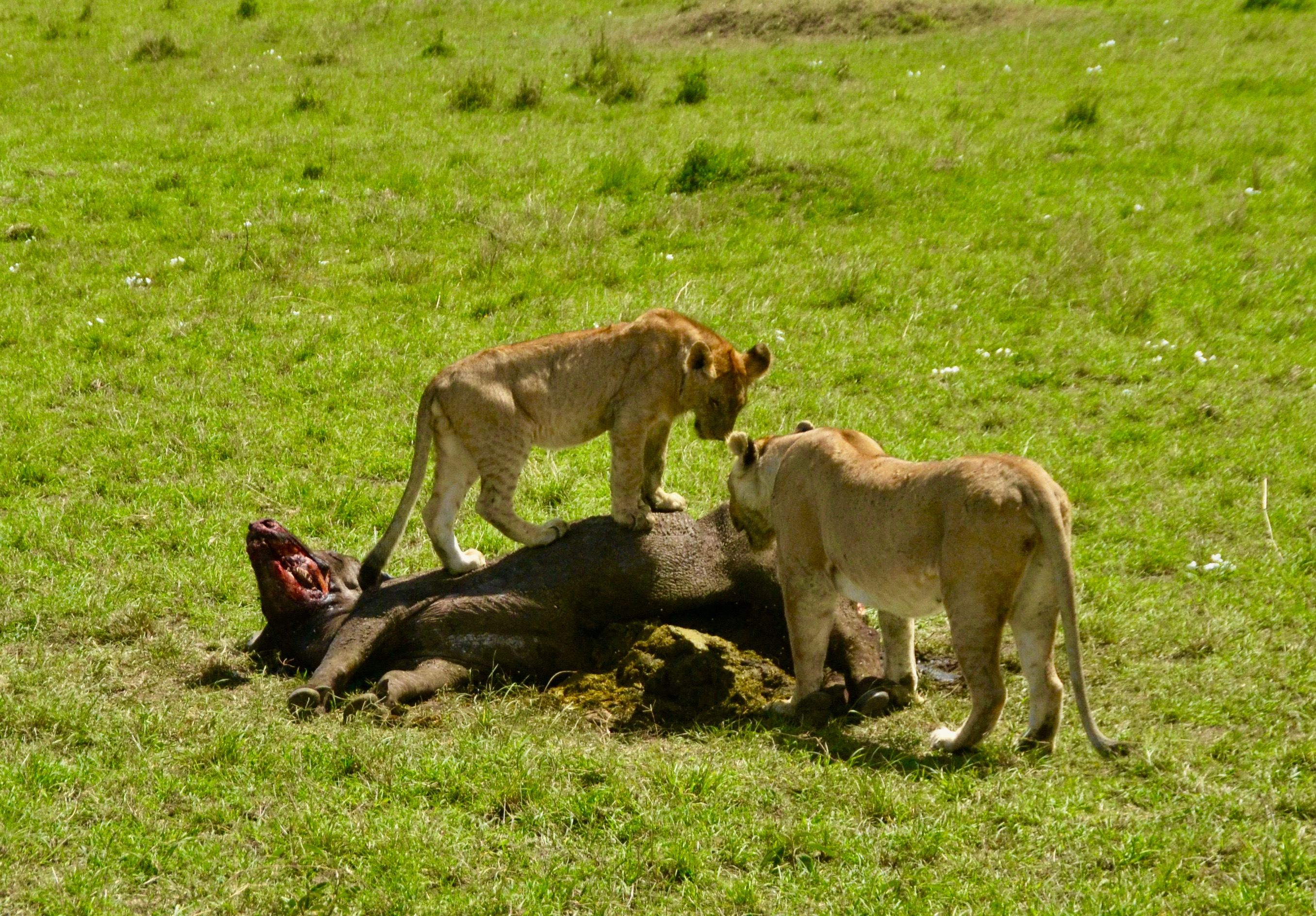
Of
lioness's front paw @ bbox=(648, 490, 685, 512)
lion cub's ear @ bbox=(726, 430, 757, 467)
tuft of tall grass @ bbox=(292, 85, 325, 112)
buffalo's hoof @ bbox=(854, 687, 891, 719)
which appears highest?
tuft of tall grass @ bbox=(292, 85, 325, 112)

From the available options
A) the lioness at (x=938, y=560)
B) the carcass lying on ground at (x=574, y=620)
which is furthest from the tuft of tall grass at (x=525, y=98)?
the lioness at (x=938, y=560)

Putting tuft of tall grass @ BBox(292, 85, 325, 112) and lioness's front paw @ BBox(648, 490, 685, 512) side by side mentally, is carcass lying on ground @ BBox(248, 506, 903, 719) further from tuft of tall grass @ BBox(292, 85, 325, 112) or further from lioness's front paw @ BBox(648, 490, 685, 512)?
tuft of tall grass @ BBox(292, 85, 325, 112)

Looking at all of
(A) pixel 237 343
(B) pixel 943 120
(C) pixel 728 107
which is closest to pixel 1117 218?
(B) pixel 943 120

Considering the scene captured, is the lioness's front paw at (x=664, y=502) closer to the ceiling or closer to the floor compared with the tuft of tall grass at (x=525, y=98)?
closer to the floor

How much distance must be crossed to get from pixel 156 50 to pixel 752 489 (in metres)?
16.1

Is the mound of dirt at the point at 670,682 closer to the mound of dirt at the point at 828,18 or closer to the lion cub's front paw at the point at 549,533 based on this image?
the lion cub's front paw at the point at 549,533

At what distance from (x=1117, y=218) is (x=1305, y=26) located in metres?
8.90

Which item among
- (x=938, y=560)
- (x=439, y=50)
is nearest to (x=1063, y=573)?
(x=938, y=560)

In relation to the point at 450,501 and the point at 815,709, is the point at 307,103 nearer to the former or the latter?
the point at 450,501

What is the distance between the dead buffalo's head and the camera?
6930mm

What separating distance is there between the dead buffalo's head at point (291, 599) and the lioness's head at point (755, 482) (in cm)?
214

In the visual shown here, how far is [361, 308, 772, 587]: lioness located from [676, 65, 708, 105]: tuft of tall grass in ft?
33.2

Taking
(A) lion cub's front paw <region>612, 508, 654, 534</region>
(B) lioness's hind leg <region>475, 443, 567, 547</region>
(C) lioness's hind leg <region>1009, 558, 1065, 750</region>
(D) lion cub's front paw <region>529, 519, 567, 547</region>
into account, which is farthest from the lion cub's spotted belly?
(B) lioness's hind leg <region>475, 443, 567, 547</region>

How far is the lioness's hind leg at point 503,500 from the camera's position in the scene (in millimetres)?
7391
